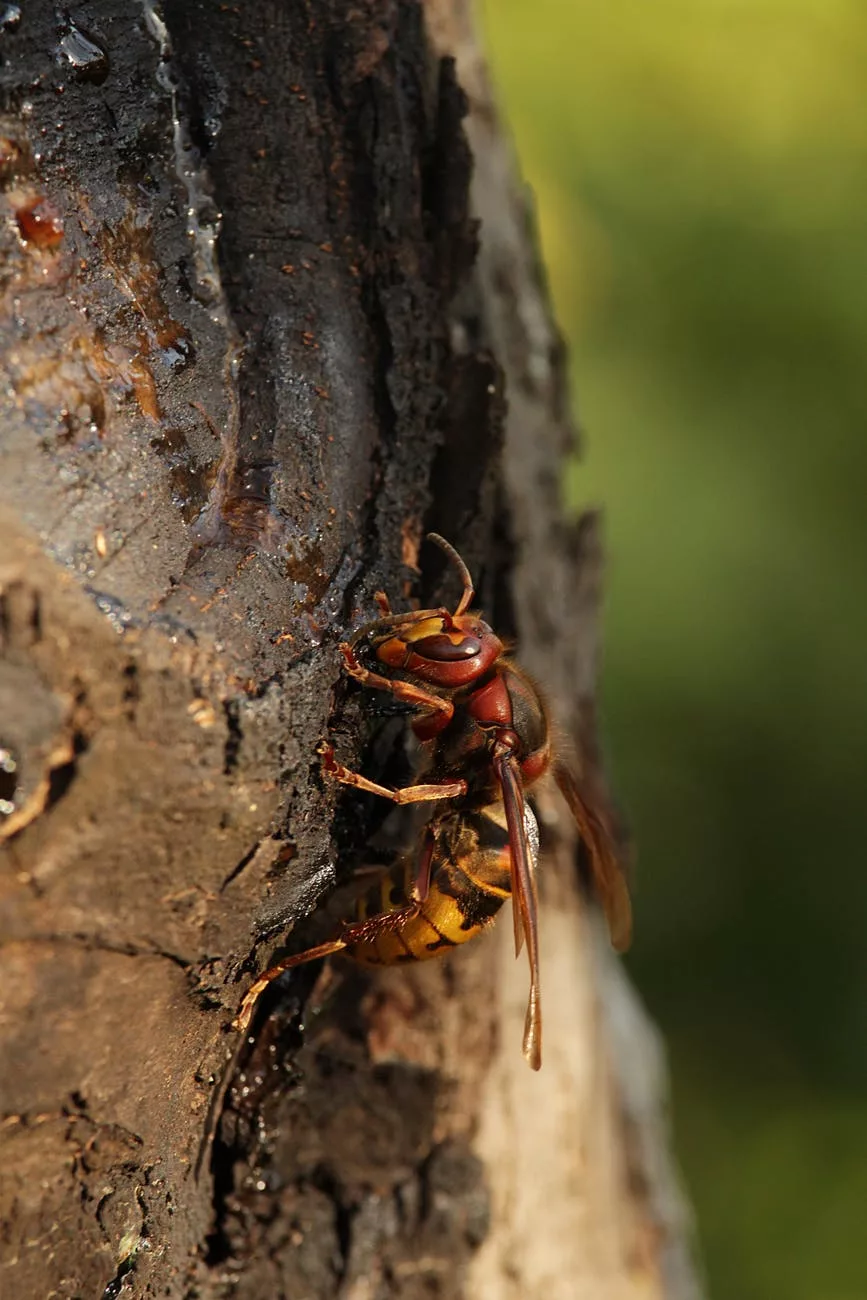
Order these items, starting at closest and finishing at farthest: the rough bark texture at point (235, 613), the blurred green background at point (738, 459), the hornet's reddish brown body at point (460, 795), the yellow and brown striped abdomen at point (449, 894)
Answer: the rough bark texture at point (235, 613) → the hornet's reddish brown body at point (460, 795) → the yellow and brown striped abdomen at point (449, 894) → the blurred green background at point (738, 459)

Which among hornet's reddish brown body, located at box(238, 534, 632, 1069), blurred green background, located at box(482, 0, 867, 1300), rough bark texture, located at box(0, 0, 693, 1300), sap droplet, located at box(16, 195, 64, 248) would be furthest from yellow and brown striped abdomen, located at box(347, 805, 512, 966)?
blurred green background, located at box(482, 0, 867, 1300)

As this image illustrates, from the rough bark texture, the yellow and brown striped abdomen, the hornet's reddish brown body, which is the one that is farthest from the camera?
the yellow and brown striped abdomen

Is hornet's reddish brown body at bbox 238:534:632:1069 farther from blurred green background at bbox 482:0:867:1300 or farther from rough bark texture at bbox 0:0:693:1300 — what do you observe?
Result: blurred green background at bbox 482:0:867:1300

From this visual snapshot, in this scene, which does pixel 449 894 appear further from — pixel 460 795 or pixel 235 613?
pixel 235 613

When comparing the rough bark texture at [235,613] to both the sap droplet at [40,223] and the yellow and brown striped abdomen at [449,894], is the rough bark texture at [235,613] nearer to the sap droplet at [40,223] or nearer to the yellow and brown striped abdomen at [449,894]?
the sap droplet at [40,223]

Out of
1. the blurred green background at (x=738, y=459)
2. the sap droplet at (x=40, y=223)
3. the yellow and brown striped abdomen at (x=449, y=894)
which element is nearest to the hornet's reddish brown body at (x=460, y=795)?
the yellow and brown striped abdomen at (x=449, y=894)

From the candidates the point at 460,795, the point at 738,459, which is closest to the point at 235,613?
the point at 460,795

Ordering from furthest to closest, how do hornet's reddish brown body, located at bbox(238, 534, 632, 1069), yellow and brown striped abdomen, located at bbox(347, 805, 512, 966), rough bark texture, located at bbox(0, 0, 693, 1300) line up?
yellow and brown striped abdomen, located at bbox(347, 805, 512, 966), hornet's reddish brown body, located at bbox(238, 534, 632, 1069), rough bark texture, located at bbox(0, 0, 693, 1300)
